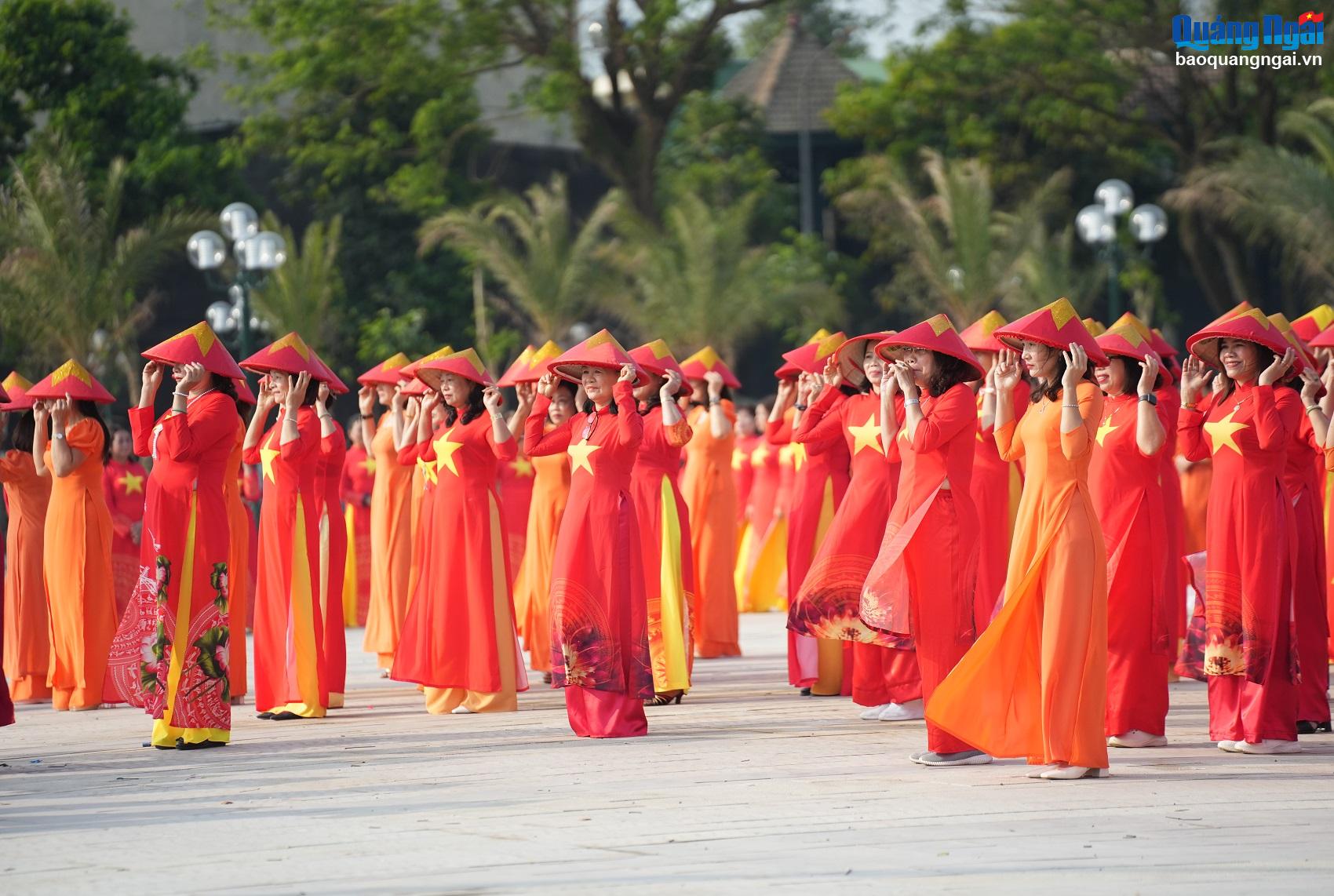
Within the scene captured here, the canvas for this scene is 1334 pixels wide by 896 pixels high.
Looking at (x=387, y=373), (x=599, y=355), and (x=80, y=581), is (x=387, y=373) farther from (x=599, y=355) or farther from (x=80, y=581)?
(x=599, y=355)

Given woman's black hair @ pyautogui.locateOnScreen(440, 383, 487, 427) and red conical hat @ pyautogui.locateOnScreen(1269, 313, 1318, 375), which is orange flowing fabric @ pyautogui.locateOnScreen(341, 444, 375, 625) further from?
red conical hat @ pyautogui.locateOnScreen(1269, 313, 1318, 375)

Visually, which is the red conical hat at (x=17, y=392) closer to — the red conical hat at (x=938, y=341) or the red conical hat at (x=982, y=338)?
the red conical hat at (x=982, y=338)

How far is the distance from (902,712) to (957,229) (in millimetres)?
19067

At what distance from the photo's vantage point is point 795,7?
42.4m

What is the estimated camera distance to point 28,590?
11.2 metres

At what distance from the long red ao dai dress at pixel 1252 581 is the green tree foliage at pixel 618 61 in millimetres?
21213

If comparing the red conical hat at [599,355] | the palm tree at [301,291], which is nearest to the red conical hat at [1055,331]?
the red conical hat at [599,355]

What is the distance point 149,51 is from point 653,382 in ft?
69.1

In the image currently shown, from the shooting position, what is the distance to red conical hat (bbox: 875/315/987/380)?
7641 mm

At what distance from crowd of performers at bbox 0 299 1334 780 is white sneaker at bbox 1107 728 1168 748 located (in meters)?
0.01

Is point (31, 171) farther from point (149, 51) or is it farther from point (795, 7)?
point (795, 7)

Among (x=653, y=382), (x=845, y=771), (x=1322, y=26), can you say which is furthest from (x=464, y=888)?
(x=1322, y=26)

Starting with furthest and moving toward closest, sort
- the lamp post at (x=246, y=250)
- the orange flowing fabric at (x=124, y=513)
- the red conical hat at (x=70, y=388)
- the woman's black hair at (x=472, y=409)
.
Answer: the lamp post at (x=246, y=250) < the orange flowing fabric at (x=124, y=513) < the red conical hat at (x=70, y=388) < the woman's black hair at (x=472, y=409)

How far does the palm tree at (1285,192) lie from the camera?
2294cm
